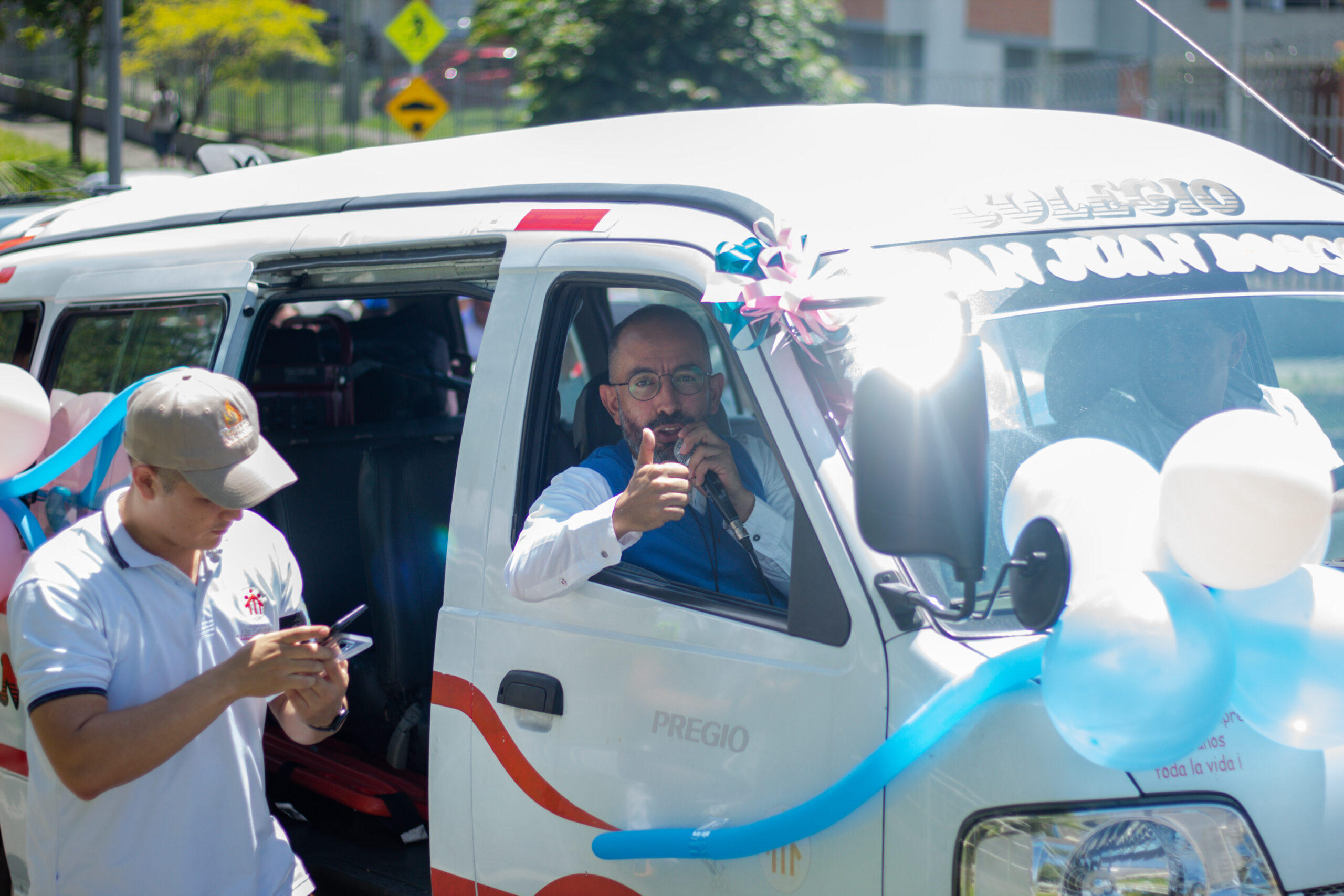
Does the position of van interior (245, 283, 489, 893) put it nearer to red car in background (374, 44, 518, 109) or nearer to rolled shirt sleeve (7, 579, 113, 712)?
rolled shirt sleeve (7, 579, 113, 712)

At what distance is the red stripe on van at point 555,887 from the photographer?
96.6 inches

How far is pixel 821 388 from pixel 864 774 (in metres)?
0.69

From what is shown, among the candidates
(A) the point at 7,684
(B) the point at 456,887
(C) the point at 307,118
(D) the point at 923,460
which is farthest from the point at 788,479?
(C) the point at 307,118

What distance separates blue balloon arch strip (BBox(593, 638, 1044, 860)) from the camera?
1991 mm

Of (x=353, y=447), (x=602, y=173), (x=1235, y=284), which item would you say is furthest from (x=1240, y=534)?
(x=353, y=447)

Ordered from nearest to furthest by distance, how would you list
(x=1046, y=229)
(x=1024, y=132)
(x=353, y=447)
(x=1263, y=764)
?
(x=1263, y=764) → (x=1046, y=229) → (x=1024, y=132) → (x=353, y=447)

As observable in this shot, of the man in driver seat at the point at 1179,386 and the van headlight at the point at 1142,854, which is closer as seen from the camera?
the van headlight at the point at 1142,854

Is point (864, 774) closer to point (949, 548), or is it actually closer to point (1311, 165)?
point (949, 548)

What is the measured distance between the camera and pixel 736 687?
2307 millimetres

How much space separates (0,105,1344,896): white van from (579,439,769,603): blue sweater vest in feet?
0.32

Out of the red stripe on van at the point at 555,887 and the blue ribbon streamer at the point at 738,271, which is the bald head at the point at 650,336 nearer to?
the blue ribbon streamer at the point at 738,271

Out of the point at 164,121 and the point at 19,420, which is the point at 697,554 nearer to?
the point at 19,420

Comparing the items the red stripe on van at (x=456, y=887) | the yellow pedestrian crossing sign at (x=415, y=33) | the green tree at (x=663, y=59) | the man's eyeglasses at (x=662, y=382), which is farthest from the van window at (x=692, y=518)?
the green tree at (x=663, y=59)

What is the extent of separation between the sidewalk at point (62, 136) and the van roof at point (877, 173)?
1937 centimetres
